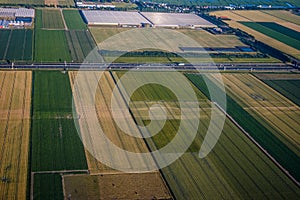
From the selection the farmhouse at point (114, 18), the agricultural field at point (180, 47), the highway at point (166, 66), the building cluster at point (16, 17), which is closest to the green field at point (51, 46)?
the highway at point (166, 66)

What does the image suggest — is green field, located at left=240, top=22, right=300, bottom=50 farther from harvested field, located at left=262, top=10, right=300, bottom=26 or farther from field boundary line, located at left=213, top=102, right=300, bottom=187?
field boundary line, located at left=213, top=102, right=300, bottom=187

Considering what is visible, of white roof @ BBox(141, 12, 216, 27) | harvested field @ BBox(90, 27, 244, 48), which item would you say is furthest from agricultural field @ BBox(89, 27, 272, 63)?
white roof @ BBox(141, 12, 216, 27)

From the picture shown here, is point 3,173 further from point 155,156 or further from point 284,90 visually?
point 284,90

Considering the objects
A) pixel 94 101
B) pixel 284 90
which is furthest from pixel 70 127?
pixel 284 90

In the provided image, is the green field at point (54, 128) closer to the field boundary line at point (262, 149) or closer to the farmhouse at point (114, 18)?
the field boundary line at point (262, 149)

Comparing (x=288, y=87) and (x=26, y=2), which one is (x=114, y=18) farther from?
(x=288, y=87)
